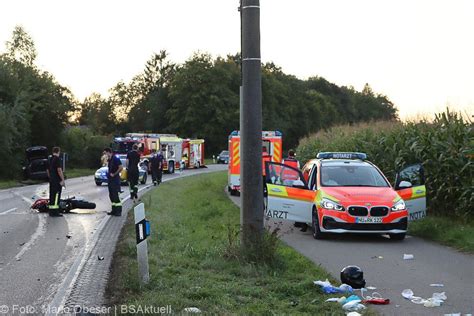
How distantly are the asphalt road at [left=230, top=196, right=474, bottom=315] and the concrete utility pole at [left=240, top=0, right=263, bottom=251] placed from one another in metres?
0.50

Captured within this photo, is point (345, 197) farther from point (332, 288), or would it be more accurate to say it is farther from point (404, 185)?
point (332, 288)

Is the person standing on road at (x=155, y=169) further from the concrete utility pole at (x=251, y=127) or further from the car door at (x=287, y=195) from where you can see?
the concrete utility pole at (x=251, y=127)

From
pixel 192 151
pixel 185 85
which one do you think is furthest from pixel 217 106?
pixel 192 151

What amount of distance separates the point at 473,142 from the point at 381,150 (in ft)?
16.1

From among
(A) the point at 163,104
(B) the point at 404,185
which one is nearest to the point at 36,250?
(B) the point at 404,185

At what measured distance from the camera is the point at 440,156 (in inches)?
559

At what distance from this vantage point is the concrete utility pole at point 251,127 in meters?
8.80

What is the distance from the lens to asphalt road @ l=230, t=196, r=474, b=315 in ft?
23.4

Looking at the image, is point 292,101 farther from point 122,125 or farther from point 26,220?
point 26,220

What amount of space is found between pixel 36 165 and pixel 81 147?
17181 millimetres

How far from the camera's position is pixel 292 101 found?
336 feet

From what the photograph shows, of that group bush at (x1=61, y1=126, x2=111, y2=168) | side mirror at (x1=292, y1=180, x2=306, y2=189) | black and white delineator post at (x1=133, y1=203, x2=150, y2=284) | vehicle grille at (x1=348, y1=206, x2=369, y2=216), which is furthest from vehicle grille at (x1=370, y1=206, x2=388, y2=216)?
bush at (x1=61, y1=126, x2=111, y2=168)

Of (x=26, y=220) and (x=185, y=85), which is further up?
(x=185, y=85)

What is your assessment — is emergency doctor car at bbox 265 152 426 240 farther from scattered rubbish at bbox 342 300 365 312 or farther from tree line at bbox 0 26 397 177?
tree line at bbox 0 26 397 177
